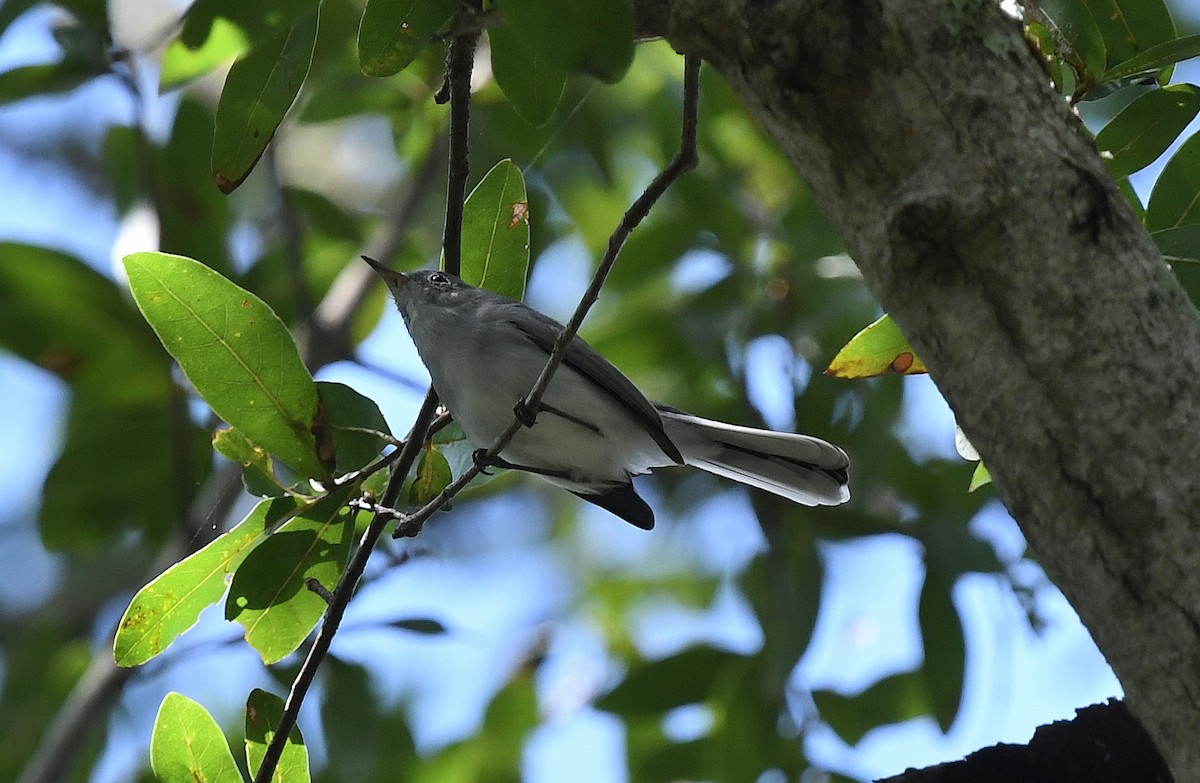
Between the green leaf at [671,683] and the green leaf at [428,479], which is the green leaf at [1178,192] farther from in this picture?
the green leaf at [671,683]

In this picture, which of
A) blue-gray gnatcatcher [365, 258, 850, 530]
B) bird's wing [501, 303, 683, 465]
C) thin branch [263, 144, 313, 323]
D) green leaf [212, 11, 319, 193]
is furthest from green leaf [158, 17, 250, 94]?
bird's wing [501, 303, 683, 465]

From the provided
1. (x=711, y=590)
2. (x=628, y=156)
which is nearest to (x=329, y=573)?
(x=711, y=590)

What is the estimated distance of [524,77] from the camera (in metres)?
2.62

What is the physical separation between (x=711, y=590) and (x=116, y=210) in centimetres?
354

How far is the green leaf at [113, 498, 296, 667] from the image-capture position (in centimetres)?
263

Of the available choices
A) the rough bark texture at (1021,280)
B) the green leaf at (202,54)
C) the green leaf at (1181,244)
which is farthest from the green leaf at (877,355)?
the green leaf at (202,54)

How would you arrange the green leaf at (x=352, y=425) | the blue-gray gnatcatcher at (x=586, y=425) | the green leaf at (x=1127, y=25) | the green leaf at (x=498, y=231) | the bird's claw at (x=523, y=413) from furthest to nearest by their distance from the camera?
the blue-gray gnatcatcher at (x=586, y=425)
the green leaf at (x=498, y=231)
the green leaf at (x=352, y=425)
the bird's claw at (x=523, y=413)
the green leaf at (x=1127, y=25)

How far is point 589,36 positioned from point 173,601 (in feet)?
5.40

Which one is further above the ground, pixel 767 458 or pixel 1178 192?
pixel 767 458

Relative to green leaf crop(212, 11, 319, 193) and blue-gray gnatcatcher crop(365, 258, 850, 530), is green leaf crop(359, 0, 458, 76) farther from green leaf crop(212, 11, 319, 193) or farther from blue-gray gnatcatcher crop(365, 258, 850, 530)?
blue-gray gnatcatcher crop(365, 258, 850, 530)

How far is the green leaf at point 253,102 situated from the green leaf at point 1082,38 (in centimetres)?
167

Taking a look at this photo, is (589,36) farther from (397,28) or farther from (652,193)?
(397,28)

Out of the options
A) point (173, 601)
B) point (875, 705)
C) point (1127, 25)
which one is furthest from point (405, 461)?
point (875, 705)

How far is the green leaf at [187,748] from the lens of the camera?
255cm
